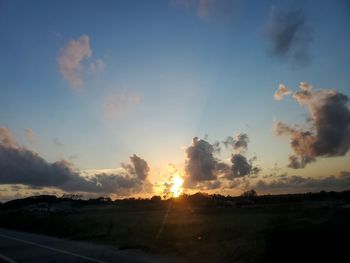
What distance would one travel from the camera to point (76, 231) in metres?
38.6

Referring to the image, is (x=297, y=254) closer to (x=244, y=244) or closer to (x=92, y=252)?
(x=244, y=244)

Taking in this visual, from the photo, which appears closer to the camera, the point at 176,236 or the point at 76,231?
the point at 176,236

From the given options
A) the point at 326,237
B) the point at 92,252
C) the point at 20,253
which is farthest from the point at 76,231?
the point at 326,237

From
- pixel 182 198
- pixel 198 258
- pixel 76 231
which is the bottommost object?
pixel 198 258

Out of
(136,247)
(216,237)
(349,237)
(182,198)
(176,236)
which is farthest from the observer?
(182,198)

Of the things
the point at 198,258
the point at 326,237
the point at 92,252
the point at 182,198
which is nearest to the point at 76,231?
the point at 92,252

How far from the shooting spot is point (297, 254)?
17.0m

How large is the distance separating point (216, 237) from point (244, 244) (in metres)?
5.29

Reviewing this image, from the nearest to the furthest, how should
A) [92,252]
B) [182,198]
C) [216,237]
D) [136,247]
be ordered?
[92,252] < [136,247] < [216,237] < [182,198]

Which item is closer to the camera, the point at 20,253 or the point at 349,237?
the point at 349,237

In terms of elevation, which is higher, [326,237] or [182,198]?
[182,198]

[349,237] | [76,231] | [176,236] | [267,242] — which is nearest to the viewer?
[349,237]

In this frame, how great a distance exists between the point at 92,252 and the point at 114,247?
2665 millimetres

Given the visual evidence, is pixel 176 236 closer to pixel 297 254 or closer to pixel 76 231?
pixel 297 254
